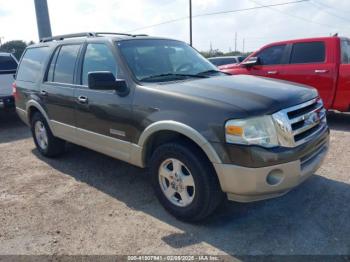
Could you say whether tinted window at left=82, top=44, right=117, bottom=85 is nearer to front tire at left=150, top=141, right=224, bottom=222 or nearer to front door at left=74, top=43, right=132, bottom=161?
front door at left=74, top=43, right=132, bottom=161

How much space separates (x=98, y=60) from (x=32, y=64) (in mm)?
2104

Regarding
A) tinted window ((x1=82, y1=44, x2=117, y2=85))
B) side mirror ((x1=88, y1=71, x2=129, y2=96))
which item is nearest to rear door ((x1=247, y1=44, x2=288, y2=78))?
tinted window ((x1=82, y1=44, x2=117, y2=85))

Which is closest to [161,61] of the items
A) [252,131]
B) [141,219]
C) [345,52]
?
[252,131]

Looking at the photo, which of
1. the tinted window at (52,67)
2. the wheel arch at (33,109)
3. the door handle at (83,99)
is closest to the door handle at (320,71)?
the door handle at (83,99)

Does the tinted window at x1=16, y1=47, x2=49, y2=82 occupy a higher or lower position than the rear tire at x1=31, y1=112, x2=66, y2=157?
higher

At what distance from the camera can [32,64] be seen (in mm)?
5707

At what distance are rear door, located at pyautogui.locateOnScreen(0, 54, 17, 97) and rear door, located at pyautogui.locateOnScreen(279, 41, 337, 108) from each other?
6608 mm

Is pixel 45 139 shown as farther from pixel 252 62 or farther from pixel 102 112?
pixel 252 62

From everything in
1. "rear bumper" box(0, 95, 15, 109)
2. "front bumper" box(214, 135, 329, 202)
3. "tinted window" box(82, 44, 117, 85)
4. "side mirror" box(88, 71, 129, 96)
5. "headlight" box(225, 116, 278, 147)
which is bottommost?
"rear bumper" box(0, 95, 15, 109)

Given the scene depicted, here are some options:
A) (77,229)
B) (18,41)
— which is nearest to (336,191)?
(77,229)

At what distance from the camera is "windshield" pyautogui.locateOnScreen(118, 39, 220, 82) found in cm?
384

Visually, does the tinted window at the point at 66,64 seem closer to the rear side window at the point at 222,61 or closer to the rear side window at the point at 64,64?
the rear side window at the point at 64,64

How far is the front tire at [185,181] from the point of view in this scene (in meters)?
3.08

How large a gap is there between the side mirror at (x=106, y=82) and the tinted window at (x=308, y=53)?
502 centimetres
